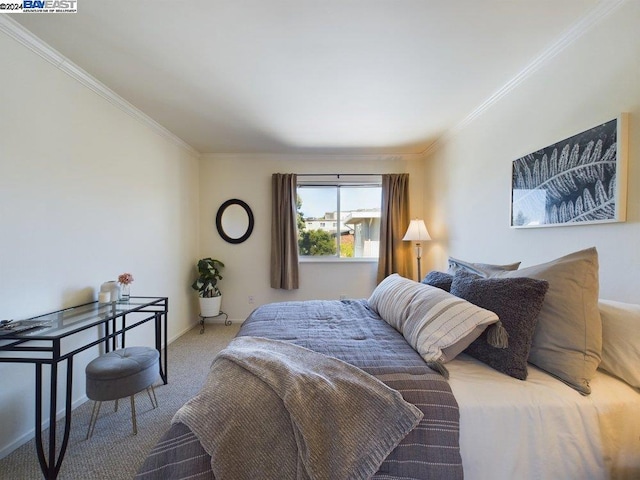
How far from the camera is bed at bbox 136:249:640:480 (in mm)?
916

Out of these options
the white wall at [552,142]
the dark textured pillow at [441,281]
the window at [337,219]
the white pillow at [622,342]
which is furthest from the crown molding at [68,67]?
the white pillow at [622,342]

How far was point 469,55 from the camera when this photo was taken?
6.07 feet

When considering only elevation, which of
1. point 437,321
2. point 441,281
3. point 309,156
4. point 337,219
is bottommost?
point 437,321

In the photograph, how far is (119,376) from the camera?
63.1 inches

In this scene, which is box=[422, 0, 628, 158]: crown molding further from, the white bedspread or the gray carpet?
the gray carpet

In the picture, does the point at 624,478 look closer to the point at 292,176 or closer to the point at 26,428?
the point at 26,428

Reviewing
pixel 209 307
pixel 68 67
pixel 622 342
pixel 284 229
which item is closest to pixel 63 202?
pixel 68 67

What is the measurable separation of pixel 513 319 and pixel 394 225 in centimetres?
277

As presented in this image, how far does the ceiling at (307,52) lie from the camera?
150cm

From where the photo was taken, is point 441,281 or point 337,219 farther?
Answer: point 337,219

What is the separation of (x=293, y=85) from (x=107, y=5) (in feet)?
3.92

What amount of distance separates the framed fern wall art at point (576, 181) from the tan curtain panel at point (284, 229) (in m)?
2.62

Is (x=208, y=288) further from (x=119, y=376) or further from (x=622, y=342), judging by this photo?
(x=622, y=342)

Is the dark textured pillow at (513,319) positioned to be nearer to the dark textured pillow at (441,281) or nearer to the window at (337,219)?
the dark textured pillow at (441,281)
